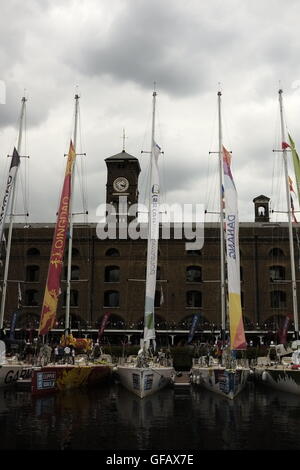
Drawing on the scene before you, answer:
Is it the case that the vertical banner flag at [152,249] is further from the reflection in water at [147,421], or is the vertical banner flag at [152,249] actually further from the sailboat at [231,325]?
the sailboat at [231,325]

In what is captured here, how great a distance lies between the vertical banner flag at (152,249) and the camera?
86.2 ft

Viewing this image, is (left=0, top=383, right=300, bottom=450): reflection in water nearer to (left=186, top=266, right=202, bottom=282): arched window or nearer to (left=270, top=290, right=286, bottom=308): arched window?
(left=270, top=290, right=286, bottom=308): arched window

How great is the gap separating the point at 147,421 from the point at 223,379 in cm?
679

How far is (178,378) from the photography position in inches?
1382

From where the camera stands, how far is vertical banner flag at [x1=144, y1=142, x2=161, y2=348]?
26.3 m

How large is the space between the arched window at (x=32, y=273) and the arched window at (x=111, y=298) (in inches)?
323

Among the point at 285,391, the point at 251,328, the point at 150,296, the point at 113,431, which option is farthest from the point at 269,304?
the point at 113,431

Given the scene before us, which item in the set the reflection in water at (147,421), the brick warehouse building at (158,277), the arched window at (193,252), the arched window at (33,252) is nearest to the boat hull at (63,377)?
the reflection in water at (147,421)

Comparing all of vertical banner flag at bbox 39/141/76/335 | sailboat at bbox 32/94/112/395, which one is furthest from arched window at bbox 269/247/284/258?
vertical banner flag at bbox 39/141/76/335

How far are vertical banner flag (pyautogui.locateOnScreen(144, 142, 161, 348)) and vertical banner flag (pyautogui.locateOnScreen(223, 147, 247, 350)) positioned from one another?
4.39 meters

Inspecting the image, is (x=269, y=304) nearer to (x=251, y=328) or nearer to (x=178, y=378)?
(x=251, y=328)

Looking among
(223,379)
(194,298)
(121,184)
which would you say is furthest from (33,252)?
(223,379)

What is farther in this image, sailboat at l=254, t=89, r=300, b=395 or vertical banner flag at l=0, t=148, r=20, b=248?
vertical banner flag at l=0, t=148, r=20, b=248
